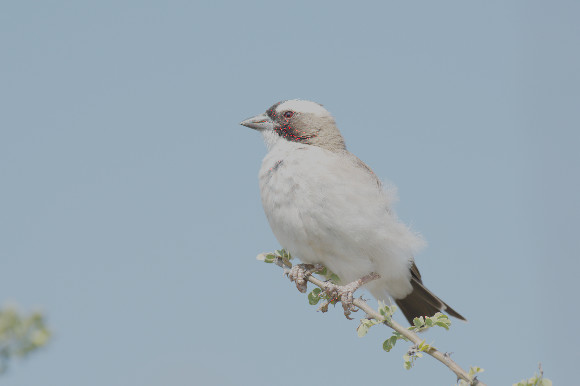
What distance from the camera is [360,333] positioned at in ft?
10.4

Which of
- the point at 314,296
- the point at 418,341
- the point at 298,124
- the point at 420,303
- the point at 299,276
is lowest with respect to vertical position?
the point at 418,341

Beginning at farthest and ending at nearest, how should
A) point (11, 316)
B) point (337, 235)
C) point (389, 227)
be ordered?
point (389, 227), point (337, 235), point (11, 316)

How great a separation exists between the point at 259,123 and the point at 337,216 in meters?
1.49

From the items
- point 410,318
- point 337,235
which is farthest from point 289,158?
point 410,318

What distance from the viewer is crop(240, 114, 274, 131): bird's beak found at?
231 inches

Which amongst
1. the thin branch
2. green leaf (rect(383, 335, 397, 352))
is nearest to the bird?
the thin branch

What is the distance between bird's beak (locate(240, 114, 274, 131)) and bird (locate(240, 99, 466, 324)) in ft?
1.09

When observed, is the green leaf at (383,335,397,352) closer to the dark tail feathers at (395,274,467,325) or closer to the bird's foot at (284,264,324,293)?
the bird's foot at (284,264,324,293)

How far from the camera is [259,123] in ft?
19.3

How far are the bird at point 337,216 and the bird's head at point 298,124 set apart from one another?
0.52ft

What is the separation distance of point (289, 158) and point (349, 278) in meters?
0.97

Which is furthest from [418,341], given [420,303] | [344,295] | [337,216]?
[420,303]

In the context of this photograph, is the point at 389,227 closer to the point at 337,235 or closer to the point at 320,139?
the point at 337,235

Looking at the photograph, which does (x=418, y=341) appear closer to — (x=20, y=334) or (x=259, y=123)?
(x=20, y=334)
